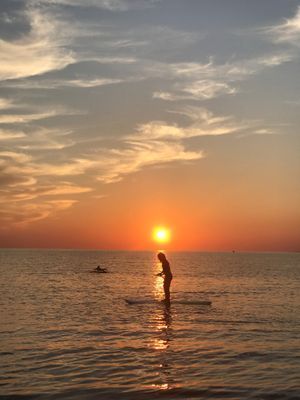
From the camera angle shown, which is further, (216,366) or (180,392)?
(216,366)

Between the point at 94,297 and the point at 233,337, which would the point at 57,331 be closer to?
the point at 233,337

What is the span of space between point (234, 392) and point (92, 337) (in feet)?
28.2

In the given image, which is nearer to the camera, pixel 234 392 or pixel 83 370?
pixel 234 392

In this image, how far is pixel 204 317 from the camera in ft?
80.2

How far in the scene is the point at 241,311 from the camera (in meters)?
28.3

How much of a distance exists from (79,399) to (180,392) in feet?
7.94

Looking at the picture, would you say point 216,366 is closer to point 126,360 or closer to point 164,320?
point 126,360

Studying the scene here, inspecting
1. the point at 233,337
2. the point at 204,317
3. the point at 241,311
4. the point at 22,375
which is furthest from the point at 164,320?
the point at 22,375

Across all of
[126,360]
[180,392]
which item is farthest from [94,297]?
[180,392]

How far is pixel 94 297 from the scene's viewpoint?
37469 millimetres

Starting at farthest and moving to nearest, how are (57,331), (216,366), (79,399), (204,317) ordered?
1. (204,317)
2. (57,331)
3. (216,366)
4. (79,399)

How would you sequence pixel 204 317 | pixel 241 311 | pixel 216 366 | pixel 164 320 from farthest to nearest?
pixel 241 311, pixel 204 317, pixel 164 320, pixel 216 366

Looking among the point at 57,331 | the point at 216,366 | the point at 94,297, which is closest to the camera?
the point at 216,366

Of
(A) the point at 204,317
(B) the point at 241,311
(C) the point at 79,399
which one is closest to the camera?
(C) the point at 79,399
